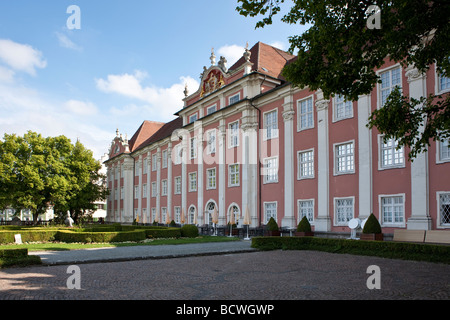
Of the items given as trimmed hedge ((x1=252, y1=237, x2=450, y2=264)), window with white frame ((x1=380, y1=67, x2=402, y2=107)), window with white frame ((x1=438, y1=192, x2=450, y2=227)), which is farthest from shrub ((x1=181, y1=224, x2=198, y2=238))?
window with white frame ((x1=438, y1=192, x2=450, y2=227))

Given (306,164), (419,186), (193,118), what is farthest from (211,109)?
(419,186)

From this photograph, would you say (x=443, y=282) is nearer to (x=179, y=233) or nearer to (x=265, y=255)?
(x=265, y=255)

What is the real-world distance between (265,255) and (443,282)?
7.48 metres

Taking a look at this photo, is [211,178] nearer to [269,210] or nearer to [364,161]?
[269,210]

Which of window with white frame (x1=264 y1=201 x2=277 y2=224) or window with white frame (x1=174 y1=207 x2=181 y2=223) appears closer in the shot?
window with white frame (x1=264 y1=201 x2=277 y2=224)

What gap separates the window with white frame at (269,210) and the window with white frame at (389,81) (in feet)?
33.9

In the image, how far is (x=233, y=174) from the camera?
31656mm

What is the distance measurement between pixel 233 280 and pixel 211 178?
24567mm

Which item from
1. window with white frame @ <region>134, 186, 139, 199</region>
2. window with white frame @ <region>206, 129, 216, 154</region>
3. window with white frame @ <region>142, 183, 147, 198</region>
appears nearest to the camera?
window with white frame @ <region>206, 129, 216, 154</region>

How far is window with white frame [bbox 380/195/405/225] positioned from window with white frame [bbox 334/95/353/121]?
5109 mm

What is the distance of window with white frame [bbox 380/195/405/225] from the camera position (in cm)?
1906

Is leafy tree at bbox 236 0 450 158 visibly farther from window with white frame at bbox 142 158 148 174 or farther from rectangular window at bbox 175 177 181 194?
window with white frame at bbox 142 158 148 174
